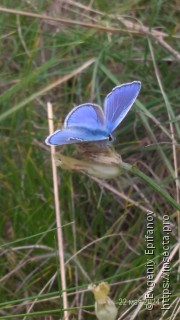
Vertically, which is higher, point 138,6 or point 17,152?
point 138,6

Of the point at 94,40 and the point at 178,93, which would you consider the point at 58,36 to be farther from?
the point at 178,93

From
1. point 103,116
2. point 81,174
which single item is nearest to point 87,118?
point 103,116

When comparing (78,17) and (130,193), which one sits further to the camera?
(78,17)

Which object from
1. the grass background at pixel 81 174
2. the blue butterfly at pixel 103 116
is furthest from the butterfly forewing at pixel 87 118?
the grass background at pixel 81 174

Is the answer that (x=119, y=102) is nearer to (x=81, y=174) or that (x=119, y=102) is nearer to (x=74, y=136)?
(x=74, y=136)

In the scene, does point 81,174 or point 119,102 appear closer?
point 119,102

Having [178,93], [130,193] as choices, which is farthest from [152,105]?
[130,193]

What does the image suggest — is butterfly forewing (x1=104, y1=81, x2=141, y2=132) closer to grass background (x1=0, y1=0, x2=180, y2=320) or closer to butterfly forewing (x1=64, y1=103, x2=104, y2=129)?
butterfly forewing (x1=64, y1=103, x2=104, y2=129)

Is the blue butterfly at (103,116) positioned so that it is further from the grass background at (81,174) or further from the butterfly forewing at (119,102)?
the grass background at (81,174)
